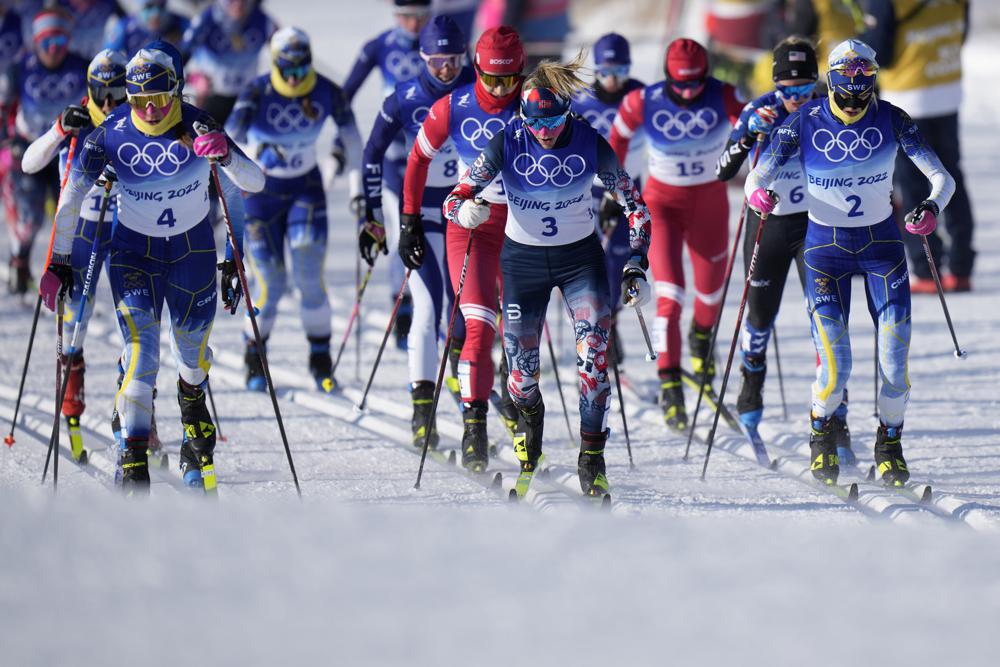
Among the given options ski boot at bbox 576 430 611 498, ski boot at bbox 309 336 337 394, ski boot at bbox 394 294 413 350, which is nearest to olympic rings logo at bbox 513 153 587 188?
ski boot at bbox 576 430 611 498

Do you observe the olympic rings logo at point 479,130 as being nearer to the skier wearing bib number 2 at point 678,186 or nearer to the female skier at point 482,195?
the female skier at point 482,195

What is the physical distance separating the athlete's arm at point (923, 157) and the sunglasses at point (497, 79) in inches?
78.8

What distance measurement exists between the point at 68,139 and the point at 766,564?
4.86 meters

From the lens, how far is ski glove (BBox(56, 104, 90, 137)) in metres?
8.26

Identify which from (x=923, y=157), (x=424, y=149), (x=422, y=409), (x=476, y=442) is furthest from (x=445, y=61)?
(x=923, y=157)

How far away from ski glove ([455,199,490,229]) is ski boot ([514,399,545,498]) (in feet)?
3.44

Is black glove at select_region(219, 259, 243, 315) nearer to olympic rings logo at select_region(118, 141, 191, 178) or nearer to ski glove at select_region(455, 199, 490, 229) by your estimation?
olympic rings logo at select_region(118, 141, 191, 178)

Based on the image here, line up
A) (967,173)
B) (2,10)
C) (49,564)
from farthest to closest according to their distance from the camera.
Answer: (967,173)
(2,10)
(49,564)

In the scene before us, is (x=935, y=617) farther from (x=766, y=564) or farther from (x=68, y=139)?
(x=68, y=139)

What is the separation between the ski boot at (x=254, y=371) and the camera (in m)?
10.4

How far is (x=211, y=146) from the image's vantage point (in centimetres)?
755

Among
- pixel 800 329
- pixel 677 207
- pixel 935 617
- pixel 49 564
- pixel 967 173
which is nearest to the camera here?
pixel 935 617

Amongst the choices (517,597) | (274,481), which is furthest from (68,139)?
(517,597)

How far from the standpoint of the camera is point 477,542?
7.13 metres
